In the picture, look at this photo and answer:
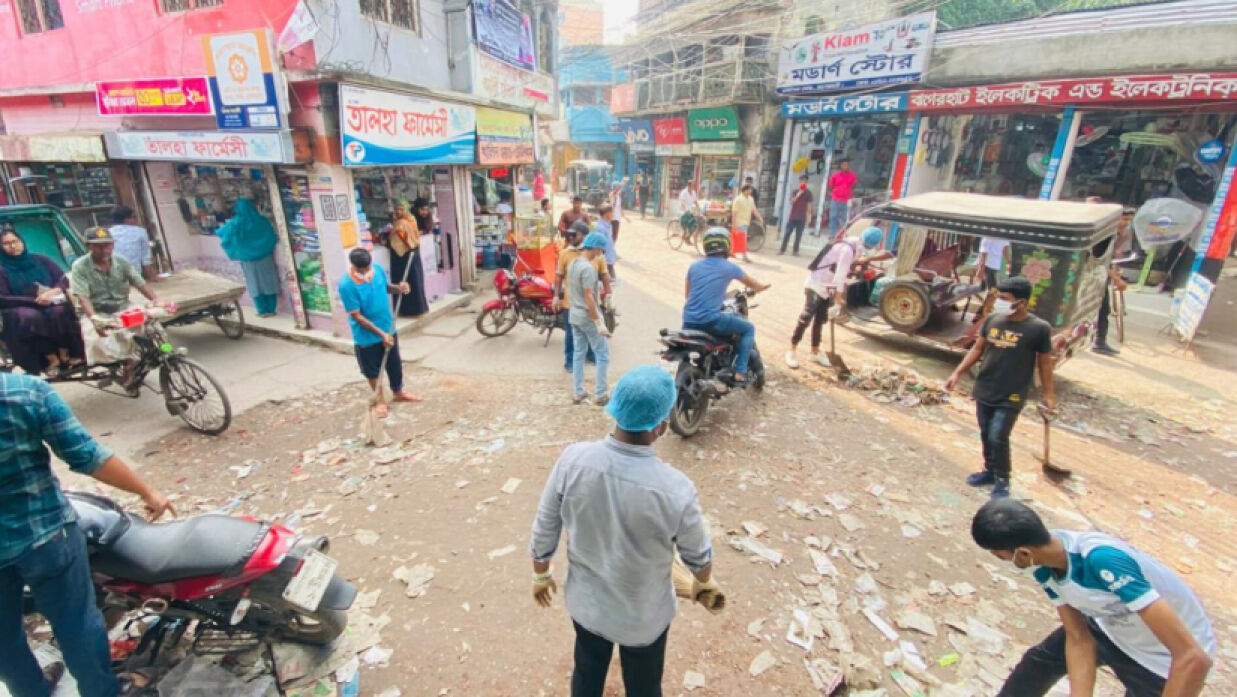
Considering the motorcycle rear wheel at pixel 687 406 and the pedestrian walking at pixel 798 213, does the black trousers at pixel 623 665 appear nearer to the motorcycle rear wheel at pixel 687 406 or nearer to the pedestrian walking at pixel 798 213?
the motorcycle rear wheel at pixel 687 406

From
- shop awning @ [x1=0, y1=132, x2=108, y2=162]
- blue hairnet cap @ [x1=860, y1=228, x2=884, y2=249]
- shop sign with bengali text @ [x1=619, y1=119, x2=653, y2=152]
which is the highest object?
shop sign with bengali text @ [x1=619, y1=119, x2=653, y2=152]

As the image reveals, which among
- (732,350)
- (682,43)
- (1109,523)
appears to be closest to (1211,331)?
(1109,523)

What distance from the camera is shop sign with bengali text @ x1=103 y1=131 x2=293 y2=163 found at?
6.66 meters

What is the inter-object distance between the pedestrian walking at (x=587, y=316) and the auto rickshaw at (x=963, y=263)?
3.99 metres

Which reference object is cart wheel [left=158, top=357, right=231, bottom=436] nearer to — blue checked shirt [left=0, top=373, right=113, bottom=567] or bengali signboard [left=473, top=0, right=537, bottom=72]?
blue checked shirt [left=0, top=373, right=113, bottom=567]

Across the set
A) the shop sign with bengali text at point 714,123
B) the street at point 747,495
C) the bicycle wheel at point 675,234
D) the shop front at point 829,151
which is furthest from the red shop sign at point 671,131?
the street at point 747,495

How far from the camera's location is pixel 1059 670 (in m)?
2.37

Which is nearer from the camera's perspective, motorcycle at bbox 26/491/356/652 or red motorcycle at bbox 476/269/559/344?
motorcycle at bbox 26/491/356/652

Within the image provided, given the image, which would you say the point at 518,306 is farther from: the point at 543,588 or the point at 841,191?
the point at 841,191

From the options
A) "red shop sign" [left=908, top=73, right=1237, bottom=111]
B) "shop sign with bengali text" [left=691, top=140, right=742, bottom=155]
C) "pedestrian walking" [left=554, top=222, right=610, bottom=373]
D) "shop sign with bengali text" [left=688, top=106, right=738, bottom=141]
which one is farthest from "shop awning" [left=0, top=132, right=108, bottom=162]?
"shop sign with bengali text" [left=691, top=140, right=742, bottom=155]

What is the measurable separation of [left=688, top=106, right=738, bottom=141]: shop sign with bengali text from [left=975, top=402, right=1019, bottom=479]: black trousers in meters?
16.4

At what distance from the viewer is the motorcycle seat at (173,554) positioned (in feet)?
8.22

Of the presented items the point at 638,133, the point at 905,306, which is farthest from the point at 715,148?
the point at 905,306

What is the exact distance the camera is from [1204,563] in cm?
388
